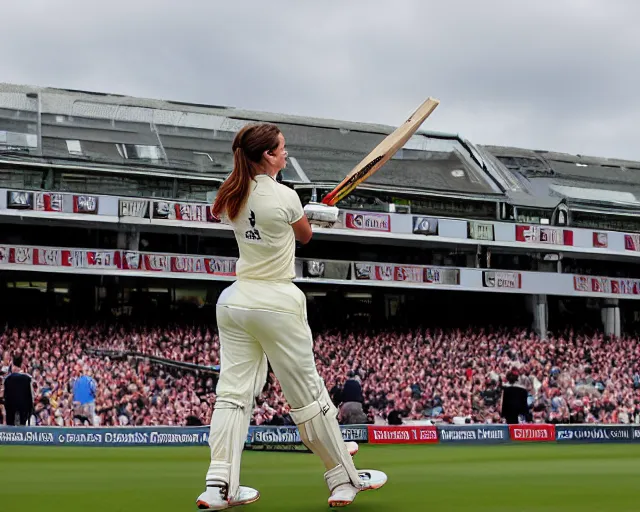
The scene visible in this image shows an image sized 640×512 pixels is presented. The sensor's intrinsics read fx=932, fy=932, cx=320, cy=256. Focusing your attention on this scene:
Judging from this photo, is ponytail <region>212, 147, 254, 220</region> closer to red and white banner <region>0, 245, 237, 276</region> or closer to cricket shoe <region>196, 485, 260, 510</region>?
cricket shoe <region>196, 485, 260, 510</region>

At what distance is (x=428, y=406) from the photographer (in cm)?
2525

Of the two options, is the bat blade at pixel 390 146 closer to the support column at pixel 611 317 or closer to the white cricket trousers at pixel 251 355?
the white cricket trousers at pixel 251 355

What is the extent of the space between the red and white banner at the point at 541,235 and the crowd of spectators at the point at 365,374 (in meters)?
5.11

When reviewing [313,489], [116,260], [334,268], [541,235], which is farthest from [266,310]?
[541,235]

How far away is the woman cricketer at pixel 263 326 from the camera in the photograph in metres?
5.30

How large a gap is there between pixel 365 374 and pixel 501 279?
1105 centimetres

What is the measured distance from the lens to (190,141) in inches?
1449

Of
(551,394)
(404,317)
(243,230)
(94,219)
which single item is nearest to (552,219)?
(404,317)

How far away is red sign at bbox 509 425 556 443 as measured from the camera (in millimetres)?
16891

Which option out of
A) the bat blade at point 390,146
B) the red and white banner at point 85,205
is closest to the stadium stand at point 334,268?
the red and white banner at point 85,205

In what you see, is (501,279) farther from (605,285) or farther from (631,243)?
(631,243)

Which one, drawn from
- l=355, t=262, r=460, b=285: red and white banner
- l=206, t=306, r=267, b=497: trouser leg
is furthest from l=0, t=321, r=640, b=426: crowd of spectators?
l=206, t=306, r=267, b=497: trouser leg

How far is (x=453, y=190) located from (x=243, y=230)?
32.4 metres

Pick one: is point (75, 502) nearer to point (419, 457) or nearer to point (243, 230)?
point (243, 230)
